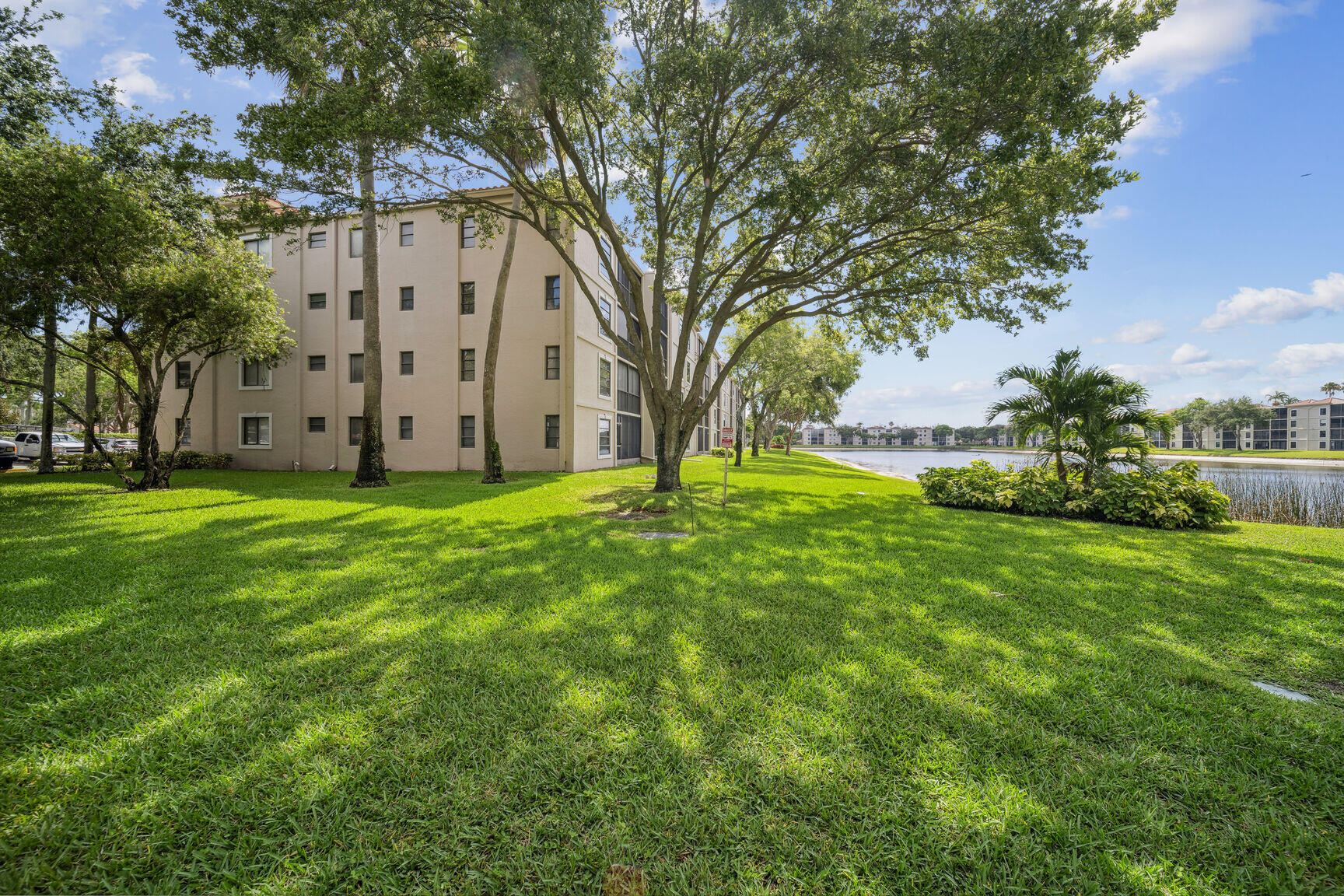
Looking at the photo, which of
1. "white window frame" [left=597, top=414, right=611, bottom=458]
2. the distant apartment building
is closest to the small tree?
"white window frame" [left=597, top=414, right=611, bottom=458]

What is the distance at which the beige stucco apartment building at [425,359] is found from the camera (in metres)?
20.7

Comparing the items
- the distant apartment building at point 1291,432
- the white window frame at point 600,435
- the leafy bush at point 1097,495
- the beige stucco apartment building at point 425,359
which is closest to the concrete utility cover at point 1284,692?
the leafy bush at point 1097,495

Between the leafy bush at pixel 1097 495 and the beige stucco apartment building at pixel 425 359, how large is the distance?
558 inches

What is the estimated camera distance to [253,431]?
22766 mm

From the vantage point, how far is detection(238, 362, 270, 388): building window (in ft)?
73.4

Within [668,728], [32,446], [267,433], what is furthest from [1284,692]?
[32,446]

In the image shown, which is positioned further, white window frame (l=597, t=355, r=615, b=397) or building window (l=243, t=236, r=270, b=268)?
white window frame (l=597, t=355, r=615, b=397)

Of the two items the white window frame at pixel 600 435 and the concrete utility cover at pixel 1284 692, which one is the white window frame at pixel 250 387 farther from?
the concrete utility cover at pixel 1284 692

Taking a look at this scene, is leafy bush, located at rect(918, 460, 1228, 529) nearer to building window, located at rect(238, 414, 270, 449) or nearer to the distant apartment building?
building window, located at rect(238, 414, 270, 449)

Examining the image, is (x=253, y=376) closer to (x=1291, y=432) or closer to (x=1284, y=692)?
(x=1284, y=692)

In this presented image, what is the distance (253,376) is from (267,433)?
2.78 m

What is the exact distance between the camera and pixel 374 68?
883cm

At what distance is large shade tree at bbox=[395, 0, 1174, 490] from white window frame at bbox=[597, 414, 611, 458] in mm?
10569

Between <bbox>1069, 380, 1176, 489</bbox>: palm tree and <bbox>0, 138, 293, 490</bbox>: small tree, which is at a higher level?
<bbox>0, 138, 293, 490</bbox>: small tree
